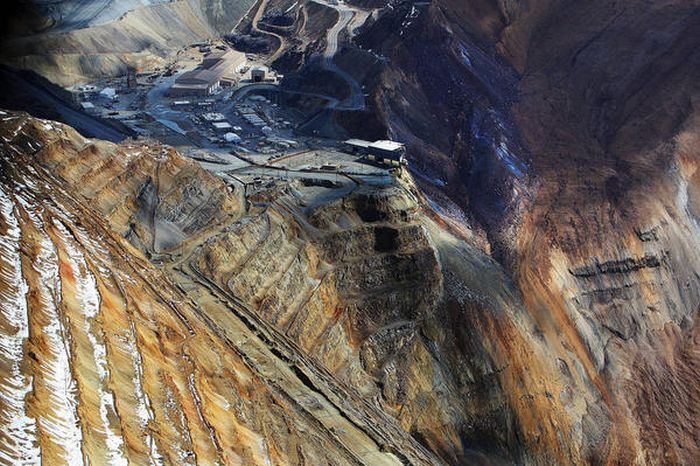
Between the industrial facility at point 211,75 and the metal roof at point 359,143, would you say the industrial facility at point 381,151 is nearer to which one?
the metal roof at point 359,143

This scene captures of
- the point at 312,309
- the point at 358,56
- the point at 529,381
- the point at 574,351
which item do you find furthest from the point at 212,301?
the point at 358,56

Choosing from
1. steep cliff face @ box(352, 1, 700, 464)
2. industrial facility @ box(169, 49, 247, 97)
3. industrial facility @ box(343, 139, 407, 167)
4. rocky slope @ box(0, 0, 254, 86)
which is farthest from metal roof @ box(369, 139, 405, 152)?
rocky slope @ box(0, 0, 254, 86)

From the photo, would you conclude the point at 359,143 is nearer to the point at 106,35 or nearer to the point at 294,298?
the point at 294,298

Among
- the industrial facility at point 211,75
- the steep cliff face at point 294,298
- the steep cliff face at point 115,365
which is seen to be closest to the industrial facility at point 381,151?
the steep cliff face at point 294,298

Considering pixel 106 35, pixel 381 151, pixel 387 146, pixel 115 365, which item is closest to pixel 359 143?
pixel 387 146

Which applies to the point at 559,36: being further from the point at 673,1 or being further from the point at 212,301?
the point at 212,301

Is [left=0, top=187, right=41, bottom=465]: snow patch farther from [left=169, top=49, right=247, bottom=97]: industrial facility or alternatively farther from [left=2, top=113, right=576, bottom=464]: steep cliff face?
[left=169, top=49, right=247, bottom=97]: industrial facility
